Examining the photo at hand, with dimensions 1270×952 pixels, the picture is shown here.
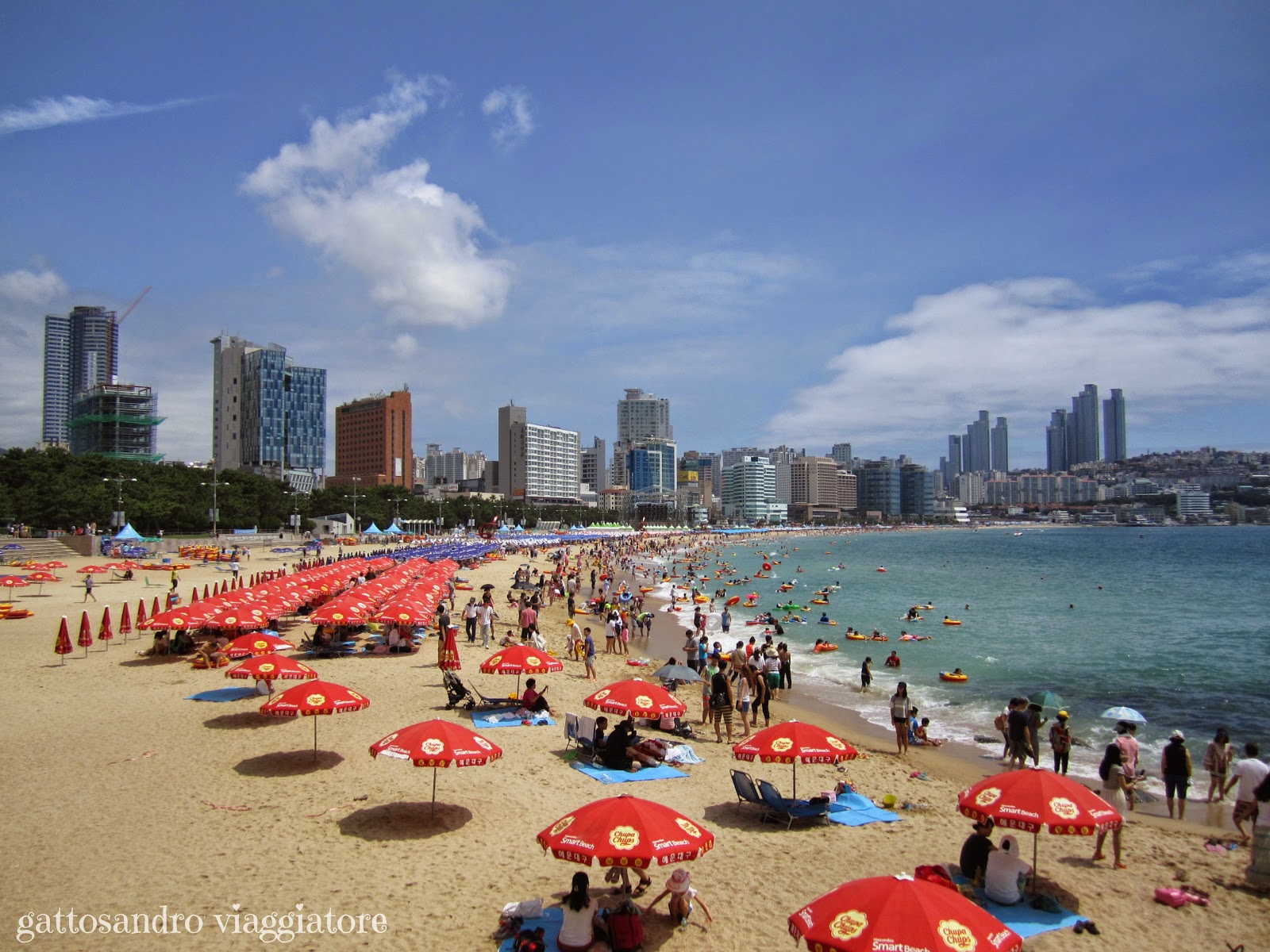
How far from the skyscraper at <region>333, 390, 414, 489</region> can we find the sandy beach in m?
164

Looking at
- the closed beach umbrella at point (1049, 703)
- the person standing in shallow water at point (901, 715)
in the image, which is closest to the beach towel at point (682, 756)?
the person standing in shallow water at point (901, 715)

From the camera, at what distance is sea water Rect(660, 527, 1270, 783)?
61.9 ft

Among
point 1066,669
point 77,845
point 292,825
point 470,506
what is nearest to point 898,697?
point 292,825

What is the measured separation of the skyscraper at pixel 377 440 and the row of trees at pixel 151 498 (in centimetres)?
7004

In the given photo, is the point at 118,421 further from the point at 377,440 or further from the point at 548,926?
the point at 548,926

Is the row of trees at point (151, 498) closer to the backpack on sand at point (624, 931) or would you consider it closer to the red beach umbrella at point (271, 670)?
the red beach umbrella at point (271, 670)

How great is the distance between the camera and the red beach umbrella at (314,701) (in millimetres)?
10453

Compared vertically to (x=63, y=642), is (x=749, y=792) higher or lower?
lower

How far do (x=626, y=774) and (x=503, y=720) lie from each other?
3.49 meters

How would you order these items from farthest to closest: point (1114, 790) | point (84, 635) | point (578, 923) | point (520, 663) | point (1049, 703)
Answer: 1. point (84, 635)
2. point (1049, 703)
3. point (520, 663)
4. point (1114, 790)
5. point (578, 923)

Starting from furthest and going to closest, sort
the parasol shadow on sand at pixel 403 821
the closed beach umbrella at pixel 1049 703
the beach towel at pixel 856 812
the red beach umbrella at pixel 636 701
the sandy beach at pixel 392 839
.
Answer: the closed beach umbrella at pixel 1049 703
the red beach umbrella at pixel 636 701
the beach towel at pixel 856 812
the parasol shadow on sand at pixel 403 821
the sandy beach at pixel 392 839

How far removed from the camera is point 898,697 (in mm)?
14273

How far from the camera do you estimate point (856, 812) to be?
10.6 m

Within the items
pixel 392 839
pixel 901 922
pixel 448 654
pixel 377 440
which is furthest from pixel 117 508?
pixel 377 440
